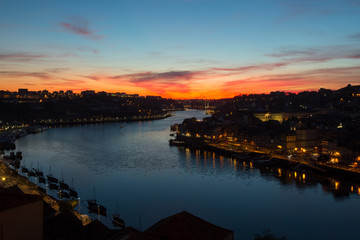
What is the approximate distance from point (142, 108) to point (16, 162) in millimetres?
35174

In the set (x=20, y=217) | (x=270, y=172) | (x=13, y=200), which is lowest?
(x=270, y=172)

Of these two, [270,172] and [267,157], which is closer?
[270,172]

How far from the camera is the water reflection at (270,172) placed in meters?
7.28

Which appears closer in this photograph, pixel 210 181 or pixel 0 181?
pixel 0 181

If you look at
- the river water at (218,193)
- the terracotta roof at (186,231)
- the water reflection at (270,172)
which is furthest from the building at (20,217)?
the water reflection at (270,172)

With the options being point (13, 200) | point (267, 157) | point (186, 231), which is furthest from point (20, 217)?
point (267, 157)

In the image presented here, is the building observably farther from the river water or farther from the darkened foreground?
the river water

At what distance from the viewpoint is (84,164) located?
406 inches

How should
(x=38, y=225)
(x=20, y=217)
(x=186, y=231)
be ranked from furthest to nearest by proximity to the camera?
(x=38, y=225) → (x=20, y=217) → (x=186, y=231)

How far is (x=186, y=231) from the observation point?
2.10 meters

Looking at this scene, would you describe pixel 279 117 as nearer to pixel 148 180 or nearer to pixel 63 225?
pixel 148 180

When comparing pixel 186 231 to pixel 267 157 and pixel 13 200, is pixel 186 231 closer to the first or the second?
pixel 13 200

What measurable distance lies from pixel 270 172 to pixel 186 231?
744 cm

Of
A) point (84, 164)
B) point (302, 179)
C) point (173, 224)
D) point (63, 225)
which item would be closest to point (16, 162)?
point (84, 164)
